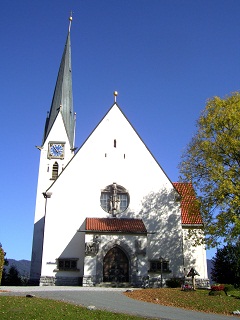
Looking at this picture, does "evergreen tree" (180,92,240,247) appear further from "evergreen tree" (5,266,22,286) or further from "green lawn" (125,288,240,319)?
"evergreen tree" (5,266,22,286)

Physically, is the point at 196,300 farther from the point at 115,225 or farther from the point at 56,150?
the point at 56,150

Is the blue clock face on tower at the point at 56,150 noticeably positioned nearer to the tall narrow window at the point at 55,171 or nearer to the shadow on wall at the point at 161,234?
the tall narrow window at the point at 55,171

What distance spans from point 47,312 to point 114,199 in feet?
49.1

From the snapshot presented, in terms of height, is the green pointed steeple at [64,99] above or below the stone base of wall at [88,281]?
above

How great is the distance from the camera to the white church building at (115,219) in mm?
23500

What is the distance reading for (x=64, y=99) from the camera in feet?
126

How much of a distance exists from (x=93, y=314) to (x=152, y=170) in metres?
17.0

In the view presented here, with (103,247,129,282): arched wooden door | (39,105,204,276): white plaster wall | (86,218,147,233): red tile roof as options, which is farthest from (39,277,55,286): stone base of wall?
(86,218,147,233): red tile roof

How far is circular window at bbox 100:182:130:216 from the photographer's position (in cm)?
2561

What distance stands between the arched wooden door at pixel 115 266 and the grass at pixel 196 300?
5.70m

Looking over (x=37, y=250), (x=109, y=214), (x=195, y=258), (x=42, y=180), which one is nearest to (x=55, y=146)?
(x=42, y=180)

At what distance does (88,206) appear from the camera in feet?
84.0

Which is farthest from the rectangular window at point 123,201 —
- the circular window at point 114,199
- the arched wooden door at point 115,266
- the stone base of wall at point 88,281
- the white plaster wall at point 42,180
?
the white plaster wall at point 42,180

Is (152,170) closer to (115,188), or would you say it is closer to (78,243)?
(115,188)
